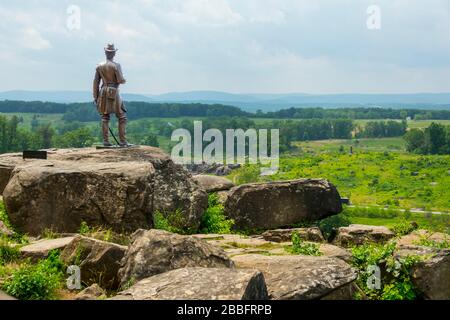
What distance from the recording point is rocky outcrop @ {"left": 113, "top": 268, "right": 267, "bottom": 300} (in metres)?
10.6

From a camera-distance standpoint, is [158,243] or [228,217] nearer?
[158,243]

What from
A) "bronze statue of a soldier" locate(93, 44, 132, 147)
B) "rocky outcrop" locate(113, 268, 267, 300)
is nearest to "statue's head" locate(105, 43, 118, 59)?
"bronze statue of a soldier" locate(93, 44, 132, 147)

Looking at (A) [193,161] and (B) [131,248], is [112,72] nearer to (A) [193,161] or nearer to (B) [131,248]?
(B) [131,248]

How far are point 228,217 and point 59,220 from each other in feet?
25.3

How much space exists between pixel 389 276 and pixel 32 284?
7.64 m

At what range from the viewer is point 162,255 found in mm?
12539

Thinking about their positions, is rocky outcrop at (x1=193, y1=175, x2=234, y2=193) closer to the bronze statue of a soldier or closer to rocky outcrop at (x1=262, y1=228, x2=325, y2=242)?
the bronze statue of a soldier

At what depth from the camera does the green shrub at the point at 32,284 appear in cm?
1219

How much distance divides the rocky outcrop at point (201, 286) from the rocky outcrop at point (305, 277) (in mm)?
828

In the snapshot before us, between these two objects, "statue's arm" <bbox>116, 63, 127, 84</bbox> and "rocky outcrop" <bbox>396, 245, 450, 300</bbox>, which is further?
"statue's arm" <bbox>116, 63, 127, 84</bbox>

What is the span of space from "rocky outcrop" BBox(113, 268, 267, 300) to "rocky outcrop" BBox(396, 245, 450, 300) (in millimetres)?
4526

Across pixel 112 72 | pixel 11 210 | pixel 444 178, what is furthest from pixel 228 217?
pixel 444 178

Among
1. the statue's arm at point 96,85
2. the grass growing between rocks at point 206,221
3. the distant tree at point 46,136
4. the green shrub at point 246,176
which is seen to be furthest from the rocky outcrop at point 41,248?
the distant tree at point 46,136
